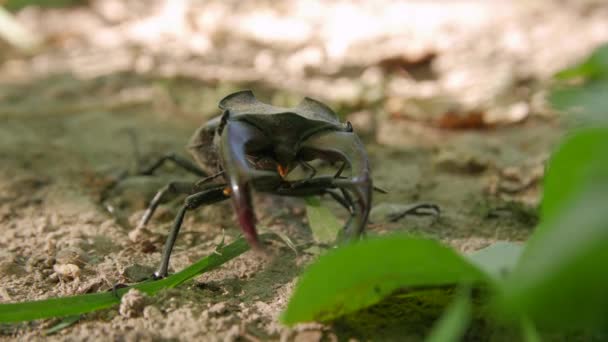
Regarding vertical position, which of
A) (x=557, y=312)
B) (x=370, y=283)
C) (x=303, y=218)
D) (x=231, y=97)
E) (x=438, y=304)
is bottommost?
(x=303, y=218)

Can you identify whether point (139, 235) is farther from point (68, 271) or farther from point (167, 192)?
point (68, 271)

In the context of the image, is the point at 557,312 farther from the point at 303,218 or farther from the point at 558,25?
the point at 558,25

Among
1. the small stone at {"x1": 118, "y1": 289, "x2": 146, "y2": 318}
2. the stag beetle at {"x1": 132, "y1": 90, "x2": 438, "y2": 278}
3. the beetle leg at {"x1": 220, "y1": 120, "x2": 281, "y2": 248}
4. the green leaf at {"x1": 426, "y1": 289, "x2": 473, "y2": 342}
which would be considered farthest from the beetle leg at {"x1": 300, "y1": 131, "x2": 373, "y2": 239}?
the small stone at {"x1": 118, "y1": 289, "x2": 146, "y2": 318}

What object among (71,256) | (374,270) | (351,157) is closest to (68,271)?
(71,256)

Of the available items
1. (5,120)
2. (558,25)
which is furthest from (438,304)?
(558,25)

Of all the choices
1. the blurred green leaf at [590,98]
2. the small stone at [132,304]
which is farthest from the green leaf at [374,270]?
the blurred green leaf at [590,98]

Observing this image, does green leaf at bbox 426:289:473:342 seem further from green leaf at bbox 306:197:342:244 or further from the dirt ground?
green leaf at bbox 306:197:342:244
